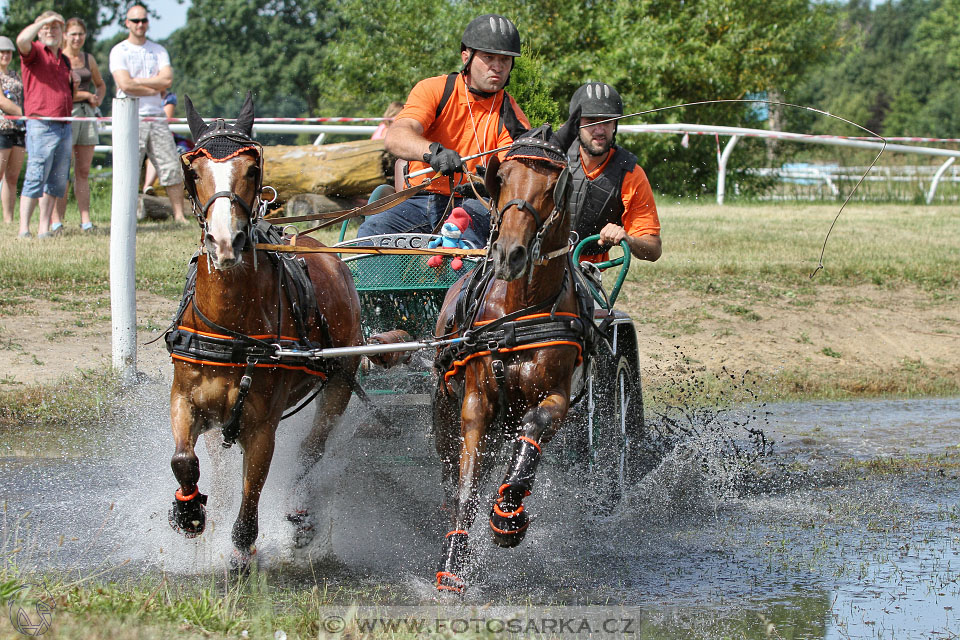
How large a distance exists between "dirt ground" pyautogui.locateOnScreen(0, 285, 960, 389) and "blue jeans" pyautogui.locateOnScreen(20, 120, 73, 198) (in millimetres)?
2328

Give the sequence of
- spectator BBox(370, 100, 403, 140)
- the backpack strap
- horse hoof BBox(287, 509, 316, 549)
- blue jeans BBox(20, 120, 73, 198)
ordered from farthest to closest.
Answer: spectator BBox(370, 100, 403, 140) < blue jeans BBox(20, 120, 73, 198) < the backpack strap < horse hoof BBox(287, 509, 316, 549)

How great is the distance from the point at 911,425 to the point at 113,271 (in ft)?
18.3

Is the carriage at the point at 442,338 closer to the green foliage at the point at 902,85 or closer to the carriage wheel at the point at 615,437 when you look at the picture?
the carriage wheel at the point at 615,437

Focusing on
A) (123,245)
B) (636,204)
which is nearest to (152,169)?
(123,245)

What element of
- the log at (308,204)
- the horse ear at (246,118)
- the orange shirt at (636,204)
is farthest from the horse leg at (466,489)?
the log at (308,204)

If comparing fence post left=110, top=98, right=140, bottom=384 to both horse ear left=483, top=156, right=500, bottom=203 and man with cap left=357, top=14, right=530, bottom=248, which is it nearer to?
man with cap left=357, top=14, right=530, bottom=248

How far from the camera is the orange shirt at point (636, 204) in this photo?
6.07 meters

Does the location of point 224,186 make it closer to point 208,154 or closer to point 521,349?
point 208,154

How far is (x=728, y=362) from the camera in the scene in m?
9.36

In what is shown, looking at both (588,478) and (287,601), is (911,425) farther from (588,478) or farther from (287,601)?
(287,601)

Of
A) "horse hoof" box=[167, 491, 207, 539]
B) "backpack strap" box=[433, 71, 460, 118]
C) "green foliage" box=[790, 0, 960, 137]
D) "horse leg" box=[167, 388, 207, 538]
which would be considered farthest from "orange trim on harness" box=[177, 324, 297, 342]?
"green foliage" box=[790, 0, 960, 137]

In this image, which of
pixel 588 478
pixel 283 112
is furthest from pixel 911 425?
pixel 283 112

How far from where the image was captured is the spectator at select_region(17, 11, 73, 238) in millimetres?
11367

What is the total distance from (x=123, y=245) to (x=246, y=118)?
348cm
